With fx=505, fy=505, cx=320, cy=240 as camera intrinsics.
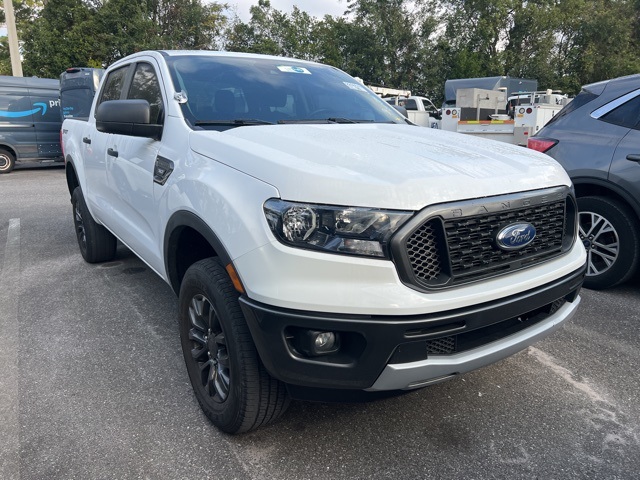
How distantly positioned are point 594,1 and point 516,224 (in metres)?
35.9

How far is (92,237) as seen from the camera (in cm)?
486

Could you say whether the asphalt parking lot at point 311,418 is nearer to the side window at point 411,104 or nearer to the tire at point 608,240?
the tire at point 608,240

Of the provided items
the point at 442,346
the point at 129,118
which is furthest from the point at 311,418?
the point at 129,118

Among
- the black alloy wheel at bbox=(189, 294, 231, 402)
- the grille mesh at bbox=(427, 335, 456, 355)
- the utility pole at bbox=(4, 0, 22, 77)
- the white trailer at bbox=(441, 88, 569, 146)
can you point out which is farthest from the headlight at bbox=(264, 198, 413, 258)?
the utility pole at bbox=(4, 0, 22, 77)

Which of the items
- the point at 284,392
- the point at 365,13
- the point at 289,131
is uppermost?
the point at 365,13

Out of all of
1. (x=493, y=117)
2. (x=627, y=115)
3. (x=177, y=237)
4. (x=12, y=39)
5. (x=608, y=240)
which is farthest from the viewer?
(x=12, y=39)

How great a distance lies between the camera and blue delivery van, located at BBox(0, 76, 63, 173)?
1306 centimetres

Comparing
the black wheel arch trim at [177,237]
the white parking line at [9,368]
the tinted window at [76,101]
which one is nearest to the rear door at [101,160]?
the white parking line at [9,368]

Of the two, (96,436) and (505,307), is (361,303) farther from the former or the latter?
(96,436)

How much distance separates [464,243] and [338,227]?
52cm

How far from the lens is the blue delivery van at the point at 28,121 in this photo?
13062mm

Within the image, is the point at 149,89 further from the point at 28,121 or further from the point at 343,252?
the point at 28,121

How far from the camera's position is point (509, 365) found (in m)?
3.05

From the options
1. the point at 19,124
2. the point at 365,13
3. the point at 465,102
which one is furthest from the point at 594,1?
the point at 19,124
